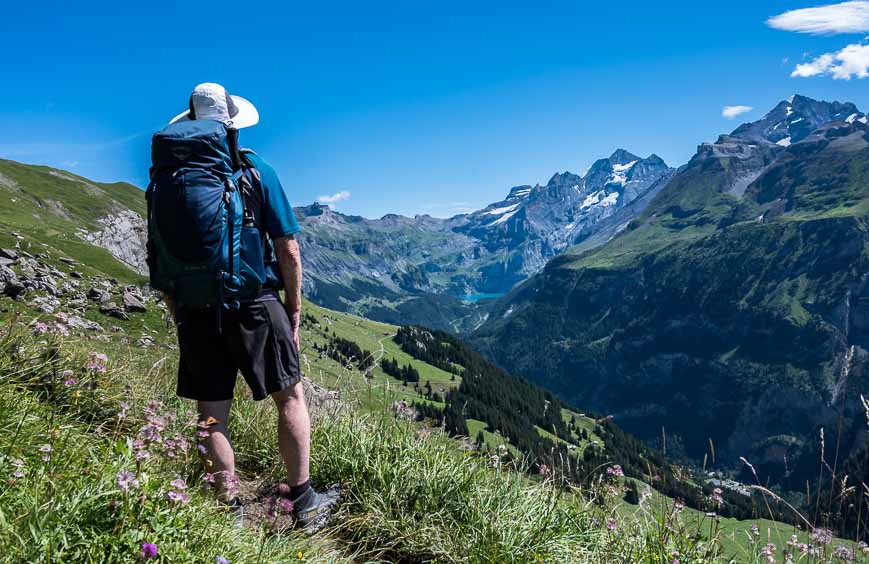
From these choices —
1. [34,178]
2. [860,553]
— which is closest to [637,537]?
[860,553]

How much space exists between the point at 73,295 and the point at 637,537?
1178 inches

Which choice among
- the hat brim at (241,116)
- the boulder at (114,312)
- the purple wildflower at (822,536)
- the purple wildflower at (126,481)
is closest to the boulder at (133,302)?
the boulder at (114,312)

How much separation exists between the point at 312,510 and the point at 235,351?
164cm

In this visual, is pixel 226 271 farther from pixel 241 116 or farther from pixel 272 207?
pixel 241 116

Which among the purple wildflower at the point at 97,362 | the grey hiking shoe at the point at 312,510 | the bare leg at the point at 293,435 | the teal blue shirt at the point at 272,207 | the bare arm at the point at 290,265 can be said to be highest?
the teal blue shirt at the point at 272,207

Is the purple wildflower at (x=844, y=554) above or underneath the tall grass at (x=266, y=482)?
underneath

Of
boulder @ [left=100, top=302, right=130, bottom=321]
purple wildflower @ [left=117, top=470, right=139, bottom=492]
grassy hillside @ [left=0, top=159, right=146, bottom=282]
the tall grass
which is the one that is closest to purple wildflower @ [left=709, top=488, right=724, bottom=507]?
the tall grass

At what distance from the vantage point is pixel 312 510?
15.9 ft

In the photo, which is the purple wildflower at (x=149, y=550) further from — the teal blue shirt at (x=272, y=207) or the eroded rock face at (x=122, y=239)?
the eroded rock face at (x=122, y=239)

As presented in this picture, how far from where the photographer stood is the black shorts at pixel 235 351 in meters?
4.65

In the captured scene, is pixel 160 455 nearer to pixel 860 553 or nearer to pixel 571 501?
pixel 571 501

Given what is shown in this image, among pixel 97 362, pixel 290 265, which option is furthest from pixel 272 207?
pixel 97 362

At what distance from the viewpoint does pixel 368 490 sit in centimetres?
509

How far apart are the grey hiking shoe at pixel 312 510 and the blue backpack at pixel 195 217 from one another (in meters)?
1.96
